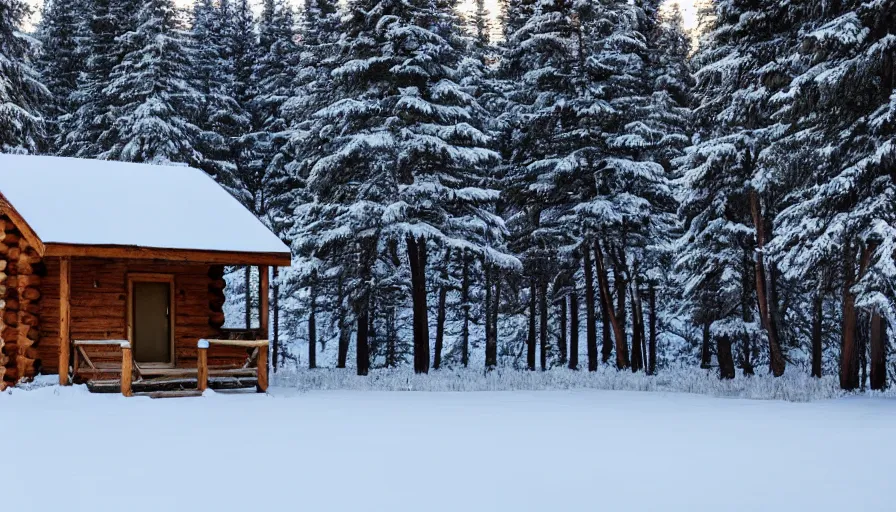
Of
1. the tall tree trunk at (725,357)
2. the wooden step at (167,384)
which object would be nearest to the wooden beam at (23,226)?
the wooden step at (167,384)

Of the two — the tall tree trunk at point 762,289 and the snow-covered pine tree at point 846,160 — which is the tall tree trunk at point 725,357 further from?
the snow-covered pine tree at point 846,160

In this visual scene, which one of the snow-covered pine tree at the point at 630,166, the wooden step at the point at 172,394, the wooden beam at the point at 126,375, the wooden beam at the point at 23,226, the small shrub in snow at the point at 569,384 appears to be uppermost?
the snow-covered pine tree at the point at 630,166

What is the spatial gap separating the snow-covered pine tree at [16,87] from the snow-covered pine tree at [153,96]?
3271mm

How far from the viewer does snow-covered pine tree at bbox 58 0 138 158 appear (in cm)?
3262

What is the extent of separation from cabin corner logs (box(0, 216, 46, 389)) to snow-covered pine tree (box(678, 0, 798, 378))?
1703 centimetres

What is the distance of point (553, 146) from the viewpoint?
2973cm

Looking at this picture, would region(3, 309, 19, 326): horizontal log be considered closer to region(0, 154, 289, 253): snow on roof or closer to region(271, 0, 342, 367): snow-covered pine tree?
region(0, 154, 289, 253): snow on roof

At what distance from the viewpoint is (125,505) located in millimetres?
7566

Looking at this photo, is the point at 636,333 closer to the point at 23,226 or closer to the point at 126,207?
the point at 126,207

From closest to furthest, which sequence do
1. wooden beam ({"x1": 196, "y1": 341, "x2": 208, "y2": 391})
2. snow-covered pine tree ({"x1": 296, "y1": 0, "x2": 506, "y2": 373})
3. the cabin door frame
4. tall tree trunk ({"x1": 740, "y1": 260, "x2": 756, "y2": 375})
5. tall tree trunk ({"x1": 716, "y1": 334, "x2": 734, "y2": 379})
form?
1. wooden beam ({"x1": 196, "y1": 341, "x2": 208, "y2": 391})
2. the cabin door frame
3. snow-covered pine tree ({"x1": 296, "y1": 0, "x2": 506, "y2": 373})
4. tall tree trunk ({"x1": 740, "y1": 260, "x2": 756, "y2": 375})
5. tall tree trunk ({"x1": 716, "y1": 334, "x2": 734, "y2": 379})

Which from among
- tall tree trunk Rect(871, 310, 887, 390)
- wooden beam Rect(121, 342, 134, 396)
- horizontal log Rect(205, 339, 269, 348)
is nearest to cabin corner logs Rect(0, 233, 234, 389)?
wooden beam Rect(121, 342, 134, 396)

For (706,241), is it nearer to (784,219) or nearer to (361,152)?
(784,219)

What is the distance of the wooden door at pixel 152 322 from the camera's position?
21406mm

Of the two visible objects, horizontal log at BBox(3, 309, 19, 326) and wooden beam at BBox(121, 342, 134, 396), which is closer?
wooden beam at BBox(121, 342, 134, 396)
